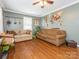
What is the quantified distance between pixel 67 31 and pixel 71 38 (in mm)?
498

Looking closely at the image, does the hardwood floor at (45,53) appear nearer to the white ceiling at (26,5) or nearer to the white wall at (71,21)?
the white wall at (71,21)

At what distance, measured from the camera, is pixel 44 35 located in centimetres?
554

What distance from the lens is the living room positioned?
3.01 meters

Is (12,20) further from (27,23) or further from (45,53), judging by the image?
(45,53)

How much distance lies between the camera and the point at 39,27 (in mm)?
7934

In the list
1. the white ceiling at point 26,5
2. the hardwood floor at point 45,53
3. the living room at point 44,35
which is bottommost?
the hardwood floor at point 45,53

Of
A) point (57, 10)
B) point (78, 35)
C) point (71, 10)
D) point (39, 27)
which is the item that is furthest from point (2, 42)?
point (39, 27)

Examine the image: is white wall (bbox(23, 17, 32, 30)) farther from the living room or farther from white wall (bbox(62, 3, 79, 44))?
white wall (bbox(62, 3, 79, 44))

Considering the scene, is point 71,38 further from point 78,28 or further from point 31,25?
point 31,25

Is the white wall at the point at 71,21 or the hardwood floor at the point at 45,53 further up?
the white wall at the point at 71,21

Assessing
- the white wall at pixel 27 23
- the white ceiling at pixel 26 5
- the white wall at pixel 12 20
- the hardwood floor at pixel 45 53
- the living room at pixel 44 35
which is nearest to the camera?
the hardwood floor at pixel 45 53

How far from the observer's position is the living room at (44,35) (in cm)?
301

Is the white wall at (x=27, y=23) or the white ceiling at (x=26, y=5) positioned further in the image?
the white wall at (x=27, y=23)

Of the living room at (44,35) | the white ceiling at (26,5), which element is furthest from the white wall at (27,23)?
the white ceiling at (26,5)
